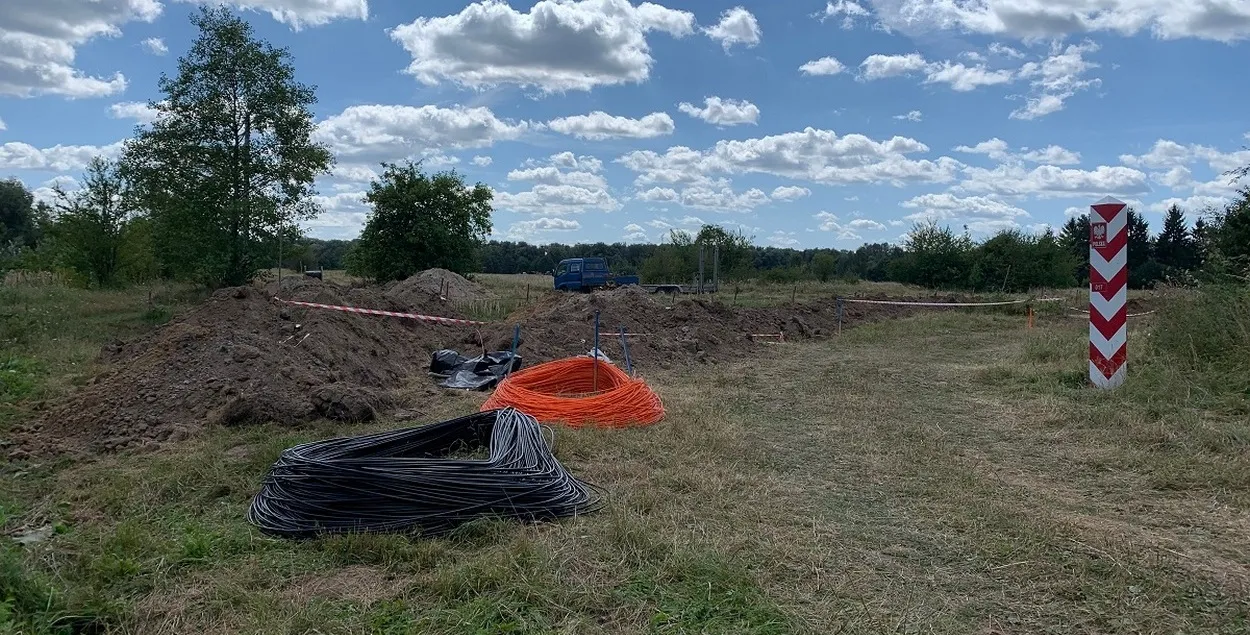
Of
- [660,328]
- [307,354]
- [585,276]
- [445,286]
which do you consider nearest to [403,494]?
[307,354]

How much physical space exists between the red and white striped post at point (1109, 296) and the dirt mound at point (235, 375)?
7.54 m

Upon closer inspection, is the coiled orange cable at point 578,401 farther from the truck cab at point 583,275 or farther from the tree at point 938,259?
the tree at point 938,259

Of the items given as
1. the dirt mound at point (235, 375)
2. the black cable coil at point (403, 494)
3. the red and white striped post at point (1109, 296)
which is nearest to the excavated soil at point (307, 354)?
the dirt mound at point (235, 375)

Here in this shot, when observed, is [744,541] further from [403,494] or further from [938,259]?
[938,259]

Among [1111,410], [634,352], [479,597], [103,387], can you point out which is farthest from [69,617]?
[634,352]

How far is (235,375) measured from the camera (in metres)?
8.34

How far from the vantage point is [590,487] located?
16.7 ft

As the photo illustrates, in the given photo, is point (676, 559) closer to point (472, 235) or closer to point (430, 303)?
point (430, 303)

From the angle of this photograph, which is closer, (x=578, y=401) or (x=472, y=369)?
(x=578, y=401)

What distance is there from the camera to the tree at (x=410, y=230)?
38.3m

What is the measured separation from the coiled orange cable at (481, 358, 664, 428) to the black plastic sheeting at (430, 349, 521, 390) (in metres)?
1.06

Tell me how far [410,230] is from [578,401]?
3327cm

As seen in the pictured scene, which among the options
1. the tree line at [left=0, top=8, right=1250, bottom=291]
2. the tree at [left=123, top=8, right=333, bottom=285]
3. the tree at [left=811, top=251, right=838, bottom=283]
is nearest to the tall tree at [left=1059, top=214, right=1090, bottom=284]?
the tree line at [left=0, top=8, right=1250, bottom=291]

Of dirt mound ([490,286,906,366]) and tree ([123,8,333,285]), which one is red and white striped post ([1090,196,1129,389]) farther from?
tree ([123,8,333,285])
